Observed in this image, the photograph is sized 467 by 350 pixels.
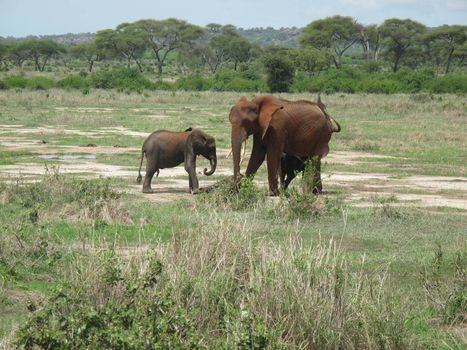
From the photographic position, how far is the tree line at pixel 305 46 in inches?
3115

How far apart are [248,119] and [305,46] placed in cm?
6871

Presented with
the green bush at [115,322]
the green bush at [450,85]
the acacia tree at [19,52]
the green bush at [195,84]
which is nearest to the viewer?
the green bush at [115,322]

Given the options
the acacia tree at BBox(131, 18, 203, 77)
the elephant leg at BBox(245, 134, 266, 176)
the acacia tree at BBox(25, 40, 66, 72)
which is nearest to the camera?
the elephant leg at BBox(245, 134, 266, 176)

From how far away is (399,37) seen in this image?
81.6m

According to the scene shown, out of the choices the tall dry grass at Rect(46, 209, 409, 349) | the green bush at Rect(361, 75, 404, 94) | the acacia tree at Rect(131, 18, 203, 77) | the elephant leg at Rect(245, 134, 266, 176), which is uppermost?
the tall dry grass at Rect(46, 209, 409, 349)

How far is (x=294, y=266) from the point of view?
6875 millimetres

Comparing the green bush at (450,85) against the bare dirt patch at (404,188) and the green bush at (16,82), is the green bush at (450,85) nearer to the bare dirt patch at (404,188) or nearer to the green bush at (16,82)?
the green bush at (16,82)

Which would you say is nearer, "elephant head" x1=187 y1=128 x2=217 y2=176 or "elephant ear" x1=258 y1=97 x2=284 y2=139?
"elephant ear" x1=258 y1=97 x2=284 y2=139

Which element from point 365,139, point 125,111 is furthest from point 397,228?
point 125,111

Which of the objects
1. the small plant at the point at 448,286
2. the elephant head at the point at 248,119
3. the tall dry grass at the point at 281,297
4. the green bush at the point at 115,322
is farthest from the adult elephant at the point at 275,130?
the green bush at the point at 115,322

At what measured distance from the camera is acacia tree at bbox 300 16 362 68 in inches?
3250

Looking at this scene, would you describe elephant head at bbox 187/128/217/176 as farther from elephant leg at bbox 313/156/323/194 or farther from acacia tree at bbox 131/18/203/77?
acacia tree at bbox 131/18/203/77

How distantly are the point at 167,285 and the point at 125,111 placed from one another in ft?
106

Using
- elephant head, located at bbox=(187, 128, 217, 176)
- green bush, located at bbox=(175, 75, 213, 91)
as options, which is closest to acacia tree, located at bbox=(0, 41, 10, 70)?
green bush, located at bbox=(175, 75, 213, 91)
